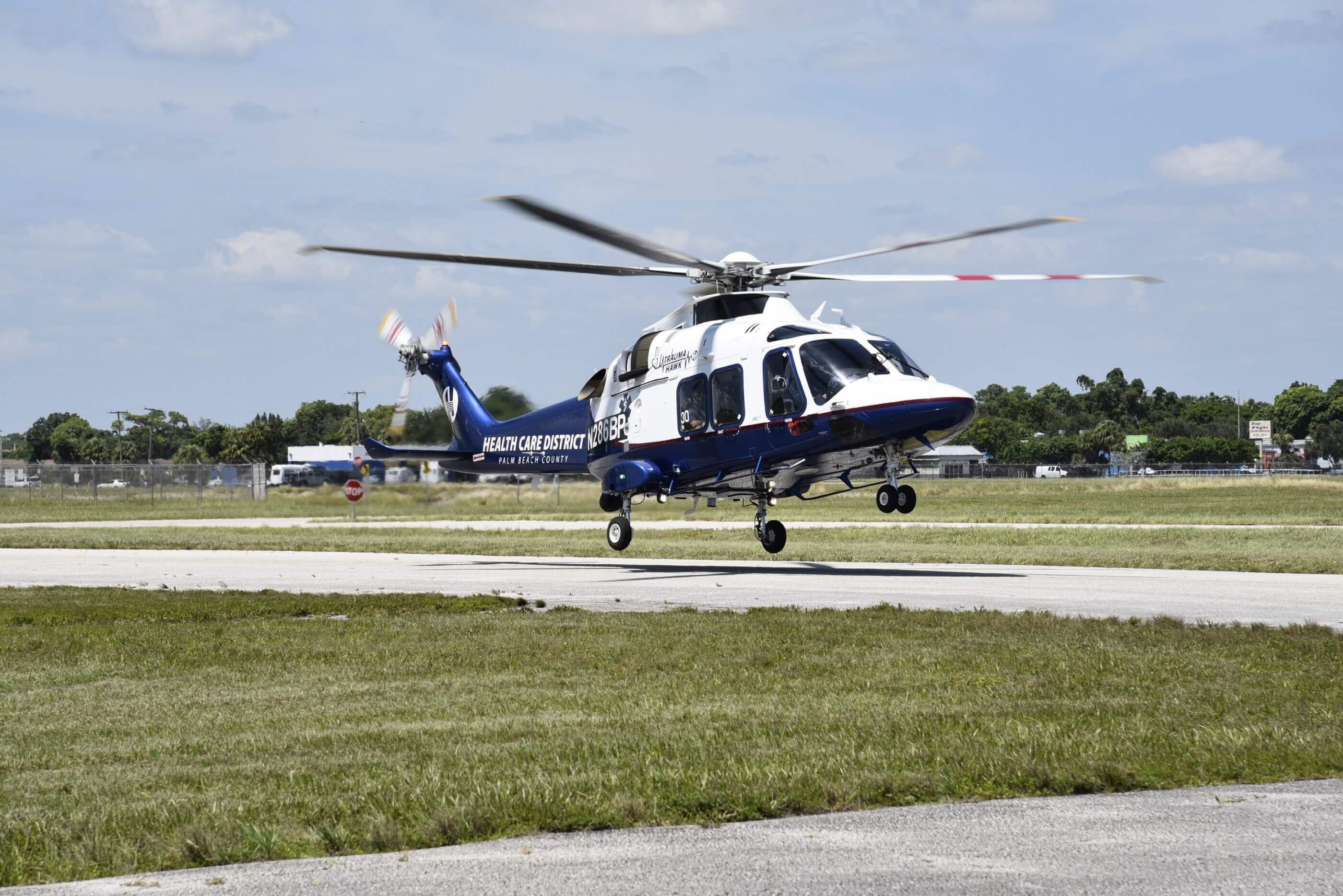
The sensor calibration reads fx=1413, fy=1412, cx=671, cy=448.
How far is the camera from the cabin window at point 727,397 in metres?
25.7

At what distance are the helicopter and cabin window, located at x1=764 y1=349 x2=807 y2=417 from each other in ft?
0.08

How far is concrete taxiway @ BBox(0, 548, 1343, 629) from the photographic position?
18.5 metres

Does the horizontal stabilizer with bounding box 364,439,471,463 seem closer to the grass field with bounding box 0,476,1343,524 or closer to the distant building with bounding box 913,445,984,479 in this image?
the grass field with bounding box 0,476,1343,524

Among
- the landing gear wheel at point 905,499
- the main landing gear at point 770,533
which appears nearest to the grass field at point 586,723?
the landing gear wheel at point 905,499

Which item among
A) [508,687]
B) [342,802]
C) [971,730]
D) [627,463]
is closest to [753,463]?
[627,463]

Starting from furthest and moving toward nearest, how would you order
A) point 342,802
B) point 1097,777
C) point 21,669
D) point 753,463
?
point 753,463 < point 21,669 < point 1097,777 < point 342,802

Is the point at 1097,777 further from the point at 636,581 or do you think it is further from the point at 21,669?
the point at 636,581

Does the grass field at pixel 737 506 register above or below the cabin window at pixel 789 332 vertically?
below

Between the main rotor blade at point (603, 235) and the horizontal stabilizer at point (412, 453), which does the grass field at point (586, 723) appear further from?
the horizontal stabilizer at point (412, 453)

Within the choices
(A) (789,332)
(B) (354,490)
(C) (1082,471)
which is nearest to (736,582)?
(A) (789,332)

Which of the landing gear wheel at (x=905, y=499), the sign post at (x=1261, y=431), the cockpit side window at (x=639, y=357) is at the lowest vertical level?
the landing gear wheel at (x=905, y=499)

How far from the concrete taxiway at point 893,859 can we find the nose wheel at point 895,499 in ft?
53.5

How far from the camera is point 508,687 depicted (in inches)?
450

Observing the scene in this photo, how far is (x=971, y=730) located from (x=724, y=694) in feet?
7.86
